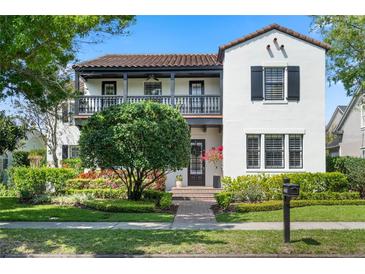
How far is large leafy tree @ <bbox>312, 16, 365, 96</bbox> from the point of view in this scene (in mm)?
13156

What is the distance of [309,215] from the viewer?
10.0 meters

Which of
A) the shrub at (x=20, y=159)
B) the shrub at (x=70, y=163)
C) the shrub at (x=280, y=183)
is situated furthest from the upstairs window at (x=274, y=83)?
the shrub at (x=20, y=159)

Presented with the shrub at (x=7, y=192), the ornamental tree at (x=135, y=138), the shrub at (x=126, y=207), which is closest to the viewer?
the shrub at (x=126, y=207)

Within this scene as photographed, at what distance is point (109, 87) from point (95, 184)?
5.46 m

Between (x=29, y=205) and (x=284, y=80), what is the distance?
990cm

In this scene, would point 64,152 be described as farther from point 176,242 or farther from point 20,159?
point 176,242

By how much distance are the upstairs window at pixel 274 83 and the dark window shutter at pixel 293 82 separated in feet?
0.87

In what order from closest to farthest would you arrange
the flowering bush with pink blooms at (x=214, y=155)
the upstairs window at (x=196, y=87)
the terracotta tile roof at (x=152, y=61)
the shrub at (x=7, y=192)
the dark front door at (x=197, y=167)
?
the shrub at (x=7, y=192) < the flowering bush with pink blooms at (x=214, y=155) < the terracotta tile roof at (x=152, y=61) < the dark front door at (x=197, y=167) < the upstairs window at (x=196, y=87)

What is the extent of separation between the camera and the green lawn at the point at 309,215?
9484 millimetres

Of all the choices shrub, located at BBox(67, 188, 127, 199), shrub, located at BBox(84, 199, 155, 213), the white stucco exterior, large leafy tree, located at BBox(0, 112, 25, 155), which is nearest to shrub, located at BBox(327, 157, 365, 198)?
the white stucco exterior

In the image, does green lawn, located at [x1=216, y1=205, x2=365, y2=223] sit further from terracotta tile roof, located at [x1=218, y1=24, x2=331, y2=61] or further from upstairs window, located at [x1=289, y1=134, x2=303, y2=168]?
terracotta tile roof, located at [x1=218, y1=24, x2=331, y2=61]

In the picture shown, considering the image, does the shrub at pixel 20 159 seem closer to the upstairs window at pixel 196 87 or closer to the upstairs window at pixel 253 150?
the upstairs window at pixel 196 87

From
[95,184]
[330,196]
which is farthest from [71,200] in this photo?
[330,196]
